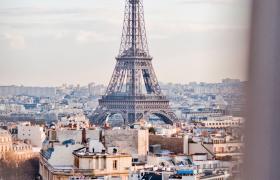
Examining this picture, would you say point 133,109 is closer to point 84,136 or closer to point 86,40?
point 84,136

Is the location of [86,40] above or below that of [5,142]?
above

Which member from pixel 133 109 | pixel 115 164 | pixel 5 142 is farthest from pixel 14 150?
pixel 133 109

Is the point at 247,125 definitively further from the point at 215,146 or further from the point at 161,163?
the point at 161,163

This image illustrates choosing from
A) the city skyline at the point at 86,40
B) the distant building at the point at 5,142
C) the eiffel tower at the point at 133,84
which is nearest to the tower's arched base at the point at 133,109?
the eiffel tower at the point at 133,84

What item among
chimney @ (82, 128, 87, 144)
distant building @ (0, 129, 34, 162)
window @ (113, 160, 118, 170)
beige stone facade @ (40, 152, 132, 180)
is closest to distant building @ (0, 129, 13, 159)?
distant building @ (0, 129, 34, 162)

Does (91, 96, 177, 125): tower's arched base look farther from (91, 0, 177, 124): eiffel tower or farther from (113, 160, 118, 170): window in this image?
(113, 160, 118, 170): window

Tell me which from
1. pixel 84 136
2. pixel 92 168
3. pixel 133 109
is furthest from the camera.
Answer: pixel 133 109

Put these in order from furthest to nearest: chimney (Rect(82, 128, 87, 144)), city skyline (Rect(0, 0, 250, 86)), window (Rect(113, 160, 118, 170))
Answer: chimney (Rect(82, 128, 87, 144)), window (Rect(113, 160, 118, 170)), city skyline (Rect(0, 0, 250, 86))
